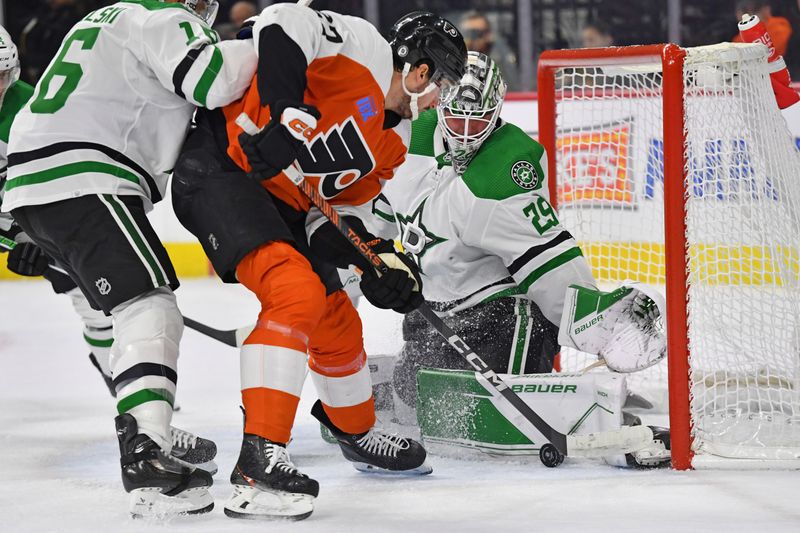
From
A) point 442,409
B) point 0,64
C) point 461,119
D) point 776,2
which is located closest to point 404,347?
point 442,409

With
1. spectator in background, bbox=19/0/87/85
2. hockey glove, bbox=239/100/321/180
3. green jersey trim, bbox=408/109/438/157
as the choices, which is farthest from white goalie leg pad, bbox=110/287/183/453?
spectator in background, bbox=19/0/87/85

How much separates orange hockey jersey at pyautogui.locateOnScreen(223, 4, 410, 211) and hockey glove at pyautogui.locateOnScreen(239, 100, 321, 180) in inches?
2.4

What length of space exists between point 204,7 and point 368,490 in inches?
41.9

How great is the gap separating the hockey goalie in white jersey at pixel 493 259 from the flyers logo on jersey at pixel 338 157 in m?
0.48

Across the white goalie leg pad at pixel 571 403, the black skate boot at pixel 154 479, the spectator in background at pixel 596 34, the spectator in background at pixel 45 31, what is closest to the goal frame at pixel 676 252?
the white goalie leg pad at pixel 571 403

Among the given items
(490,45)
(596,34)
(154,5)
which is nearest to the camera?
(154,5)

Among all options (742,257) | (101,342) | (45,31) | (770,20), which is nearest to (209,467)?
(101,342)

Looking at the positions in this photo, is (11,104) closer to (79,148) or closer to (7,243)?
(7,243)

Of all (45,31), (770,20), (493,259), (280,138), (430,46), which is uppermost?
(45,31)

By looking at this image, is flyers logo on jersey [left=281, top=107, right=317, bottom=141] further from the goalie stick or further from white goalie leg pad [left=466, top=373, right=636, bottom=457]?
white goalie leg pad [left=466, top=373, right=636, bottom=457]

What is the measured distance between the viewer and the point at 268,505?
2.09 metres

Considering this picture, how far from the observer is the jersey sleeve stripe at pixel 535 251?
2756mm

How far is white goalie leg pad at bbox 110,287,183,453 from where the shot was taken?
2.11 metres

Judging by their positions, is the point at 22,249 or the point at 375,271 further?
the point at 22,249
